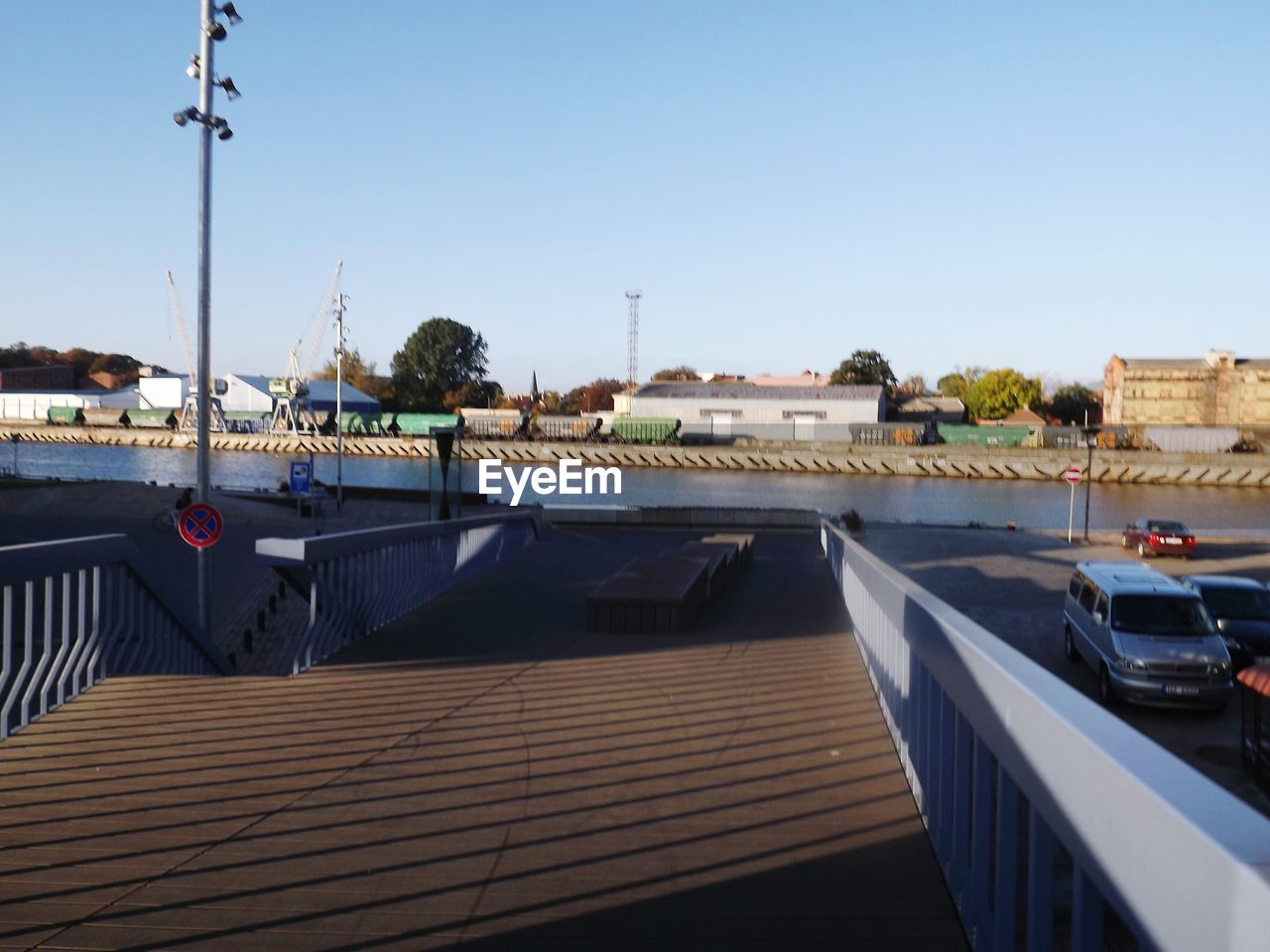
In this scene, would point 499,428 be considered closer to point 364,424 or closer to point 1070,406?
point 364,424

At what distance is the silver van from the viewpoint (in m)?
12.3

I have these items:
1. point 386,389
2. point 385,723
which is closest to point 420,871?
point 385,723

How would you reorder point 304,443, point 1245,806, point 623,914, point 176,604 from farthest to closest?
point 304,443
point 176,604
point 623,914
point 1245,806

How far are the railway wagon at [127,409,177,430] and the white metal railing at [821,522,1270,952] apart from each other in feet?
401

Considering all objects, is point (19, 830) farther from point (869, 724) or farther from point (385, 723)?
point (869, 724)

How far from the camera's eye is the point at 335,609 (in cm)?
776

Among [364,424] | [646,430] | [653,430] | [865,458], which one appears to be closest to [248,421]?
[364,424]

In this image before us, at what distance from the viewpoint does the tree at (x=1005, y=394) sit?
112188 millimetres

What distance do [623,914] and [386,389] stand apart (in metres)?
146

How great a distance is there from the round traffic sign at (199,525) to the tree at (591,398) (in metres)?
139

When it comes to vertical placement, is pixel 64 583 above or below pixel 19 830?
above

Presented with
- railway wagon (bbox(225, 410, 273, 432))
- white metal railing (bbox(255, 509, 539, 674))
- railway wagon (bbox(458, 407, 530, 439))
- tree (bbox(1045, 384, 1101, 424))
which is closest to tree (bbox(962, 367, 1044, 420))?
tree (bbox(1045, 384, 1101, 424))

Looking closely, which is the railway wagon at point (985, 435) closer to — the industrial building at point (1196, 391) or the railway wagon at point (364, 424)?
the industrial building at point (1196, 391)

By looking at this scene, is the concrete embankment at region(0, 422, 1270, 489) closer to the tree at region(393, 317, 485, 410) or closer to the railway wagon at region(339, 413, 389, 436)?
the railway wagon at region(339, 413, 389, 436)
